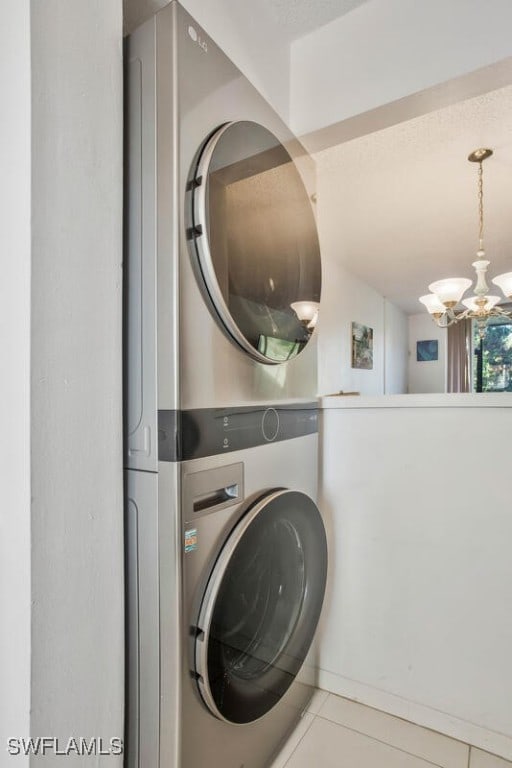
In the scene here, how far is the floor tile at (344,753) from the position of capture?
1.09 m

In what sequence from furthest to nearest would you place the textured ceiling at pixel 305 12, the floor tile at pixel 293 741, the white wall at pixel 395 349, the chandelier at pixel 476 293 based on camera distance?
the white wall at pixel 395 349 → the chandelier at pixel 476 293 → the textured ceiling at pixel 305 12 → the floor tile at pixel 293 741

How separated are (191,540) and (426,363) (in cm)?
677

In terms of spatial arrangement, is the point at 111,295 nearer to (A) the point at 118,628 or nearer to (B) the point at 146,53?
(B) the point at 146,53

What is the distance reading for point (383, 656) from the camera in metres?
1.30

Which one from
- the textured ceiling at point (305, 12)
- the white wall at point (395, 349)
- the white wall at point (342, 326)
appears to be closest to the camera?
the textured ceiling at point (305, 12)

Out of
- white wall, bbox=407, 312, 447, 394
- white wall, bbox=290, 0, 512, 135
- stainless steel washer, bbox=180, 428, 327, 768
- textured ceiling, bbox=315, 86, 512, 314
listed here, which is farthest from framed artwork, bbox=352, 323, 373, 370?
stainless steel washer, bbox=180, 428, 327, 768

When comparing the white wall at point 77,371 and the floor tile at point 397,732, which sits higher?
the white wall at point 77,371

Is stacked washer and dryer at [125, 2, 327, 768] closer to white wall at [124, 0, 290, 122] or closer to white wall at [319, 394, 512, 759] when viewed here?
white wall at [124, 0, 290, 122]

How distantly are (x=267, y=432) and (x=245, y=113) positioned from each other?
73 centimetres

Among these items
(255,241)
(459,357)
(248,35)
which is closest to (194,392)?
(255,241)

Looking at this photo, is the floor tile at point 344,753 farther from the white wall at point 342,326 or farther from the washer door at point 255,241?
the white wall at point 342,326

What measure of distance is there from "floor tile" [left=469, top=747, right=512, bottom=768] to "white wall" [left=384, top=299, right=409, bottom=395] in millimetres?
4628
